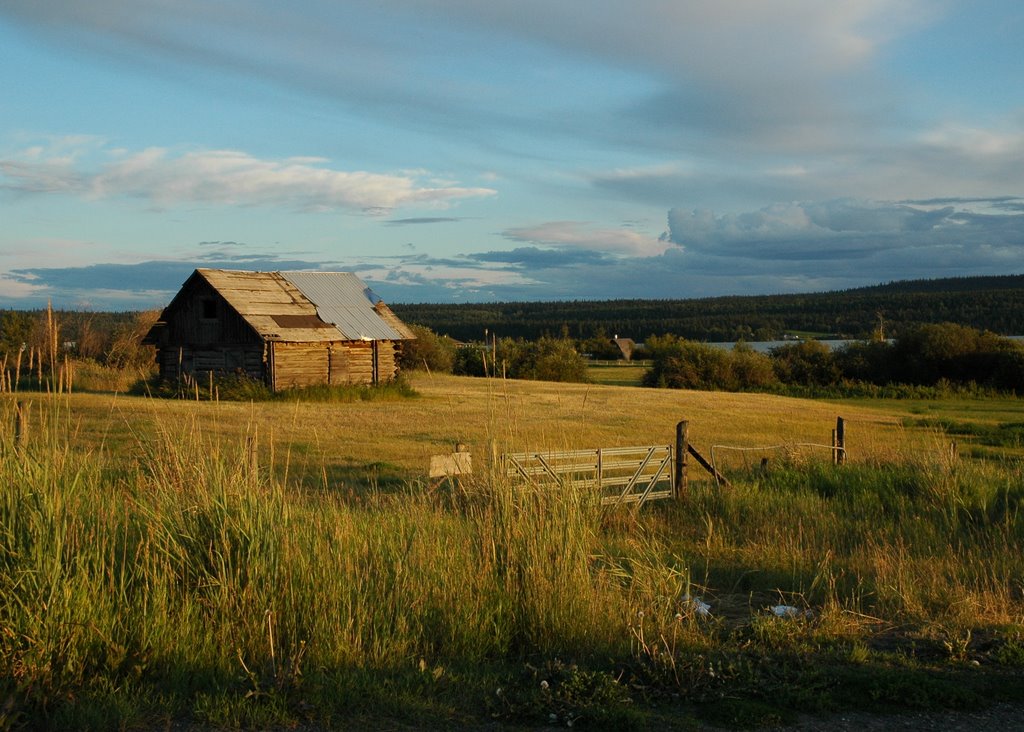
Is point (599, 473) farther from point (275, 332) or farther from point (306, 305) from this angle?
point (306, 305)

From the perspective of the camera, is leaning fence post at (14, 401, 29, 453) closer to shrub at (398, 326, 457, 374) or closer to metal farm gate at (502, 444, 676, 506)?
metal farm gate at (502, 444, 676, 506)

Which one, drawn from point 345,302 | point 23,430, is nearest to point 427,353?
point 345,302

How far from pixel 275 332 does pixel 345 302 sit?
223 inches

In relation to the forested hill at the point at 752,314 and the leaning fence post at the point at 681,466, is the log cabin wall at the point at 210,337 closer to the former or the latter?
the leaning fence post at the point at 681,466

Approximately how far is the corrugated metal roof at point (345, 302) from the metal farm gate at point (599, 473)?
21545mm

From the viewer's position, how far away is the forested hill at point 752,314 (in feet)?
309

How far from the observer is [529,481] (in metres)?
7.12

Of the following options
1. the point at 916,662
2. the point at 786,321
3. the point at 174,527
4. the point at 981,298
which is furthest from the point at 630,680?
the point at 786,321

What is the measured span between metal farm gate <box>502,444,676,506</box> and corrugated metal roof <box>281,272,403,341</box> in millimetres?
21545

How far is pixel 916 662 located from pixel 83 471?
18.0ft

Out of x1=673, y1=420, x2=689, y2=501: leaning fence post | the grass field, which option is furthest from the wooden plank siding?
the grass field

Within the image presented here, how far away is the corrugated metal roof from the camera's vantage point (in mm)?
37719

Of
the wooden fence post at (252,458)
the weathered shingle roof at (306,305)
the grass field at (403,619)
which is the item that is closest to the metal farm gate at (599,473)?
the grass field at (403,619)

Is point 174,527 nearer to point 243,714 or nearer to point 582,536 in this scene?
point 243,714
